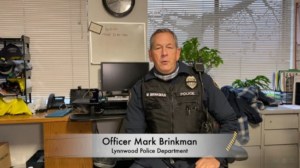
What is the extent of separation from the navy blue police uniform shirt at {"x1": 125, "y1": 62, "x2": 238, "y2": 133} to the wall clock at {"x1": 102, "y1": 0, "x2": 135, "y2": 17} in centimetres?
127

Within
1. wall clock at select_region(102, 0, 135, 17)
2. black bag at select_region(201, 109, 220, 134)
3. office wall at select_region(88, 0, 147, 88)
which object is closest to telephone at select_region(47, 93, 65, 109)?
office wall at select_region(88, 0, 147, 88)

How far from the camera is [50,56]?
257 centimetres

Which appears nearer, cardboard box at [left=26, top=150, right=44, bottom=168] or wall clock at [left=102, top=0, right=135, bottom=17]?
cardboard box at [left=26, top=150, right=44, bottom=168]

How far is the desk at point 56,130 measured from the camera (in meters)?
1.89

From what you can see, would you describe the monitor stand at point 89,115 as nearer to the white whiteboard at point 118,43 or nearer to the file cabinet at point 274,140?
the white whiteboard at point 118,43

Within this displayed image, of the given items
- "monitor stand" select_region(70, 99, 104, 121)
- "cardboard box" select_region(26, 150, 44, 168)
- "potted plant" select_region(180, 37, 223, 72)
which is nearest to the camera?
"monitor stand" select_region(70, 99, 104, 121)

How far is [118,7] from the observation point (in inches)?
99.3

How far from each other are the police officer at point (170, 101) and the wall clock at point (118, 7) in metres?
1.28

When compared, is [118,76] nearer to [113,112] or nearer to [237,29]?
[113,112]

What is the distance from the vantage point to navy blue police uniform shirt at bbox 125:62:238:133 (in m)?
1.36

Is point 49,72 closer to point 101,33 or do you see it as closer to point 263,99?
point 101,33

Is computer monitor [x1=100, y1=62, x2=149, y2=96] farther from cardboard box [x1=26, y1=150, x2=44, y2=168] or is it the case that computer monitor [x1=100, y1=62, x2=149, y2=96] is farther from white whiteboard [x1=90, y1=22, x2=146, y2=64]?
cardboard box [x1=26, y1=150, x2=44, y2=168]

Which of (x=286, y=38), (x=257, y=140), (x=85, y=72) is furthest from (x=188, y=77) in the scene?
(x=286, y=38)

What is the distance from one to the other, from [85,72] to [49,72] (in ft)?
1.17
